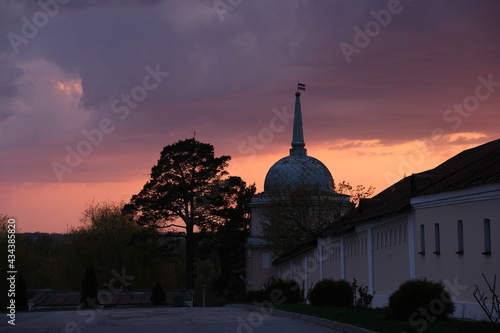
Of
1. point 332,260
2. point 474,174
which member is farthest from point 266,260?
point 474,174

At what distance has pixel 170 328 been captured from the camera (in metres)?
25.1

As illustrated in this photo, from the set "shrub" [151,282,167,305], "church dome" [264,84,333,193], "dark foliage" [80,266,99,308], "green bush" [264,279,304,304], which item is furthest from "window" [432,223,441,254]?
"church dome" [264,84,333,193]

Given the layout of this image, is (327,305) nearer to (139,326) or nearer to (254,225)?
(139,326)

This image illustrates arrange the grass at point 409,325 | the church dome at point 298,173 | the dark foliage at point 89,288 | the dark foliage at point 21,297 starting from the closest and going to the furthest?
the grass at point 409,325 → the dark foliage at point 21,297 → the dark foliage at point 89,288 → the church dome at point 298,173

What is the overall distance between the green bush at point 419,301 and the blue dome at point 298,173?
6292cm

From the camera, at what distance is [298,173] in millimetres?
87812

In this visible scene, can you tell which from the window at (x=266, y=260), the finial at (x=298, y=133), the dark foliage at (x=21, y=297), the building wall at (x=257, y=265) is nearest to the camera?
the dark foliage at (x=21, y=297)

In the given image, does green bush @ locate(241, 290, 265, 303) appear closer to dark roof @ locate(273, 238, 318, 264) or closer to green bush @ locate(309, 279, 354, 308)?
dark roof @ locate(273, 238, 318, 264)

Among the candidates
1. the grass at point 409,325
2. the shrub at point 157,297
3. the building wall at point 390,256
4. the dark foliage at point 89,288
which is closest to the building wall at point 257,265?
the shrub at point 157,297

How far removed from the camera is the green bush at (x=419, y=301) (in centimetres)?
2198

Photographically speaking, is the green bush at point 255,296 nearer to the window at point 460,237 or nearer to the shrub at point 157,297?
the shrub at point 157,297

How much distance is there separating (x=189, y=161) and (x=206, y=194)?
3423 millimetres

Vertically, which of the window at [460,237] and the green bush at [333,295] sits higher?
the window at [460,237]

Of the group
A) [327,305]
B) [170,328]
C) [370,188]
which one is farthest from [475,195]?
[370,188]
